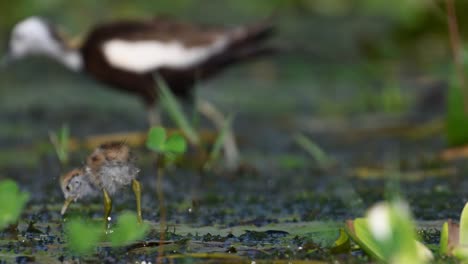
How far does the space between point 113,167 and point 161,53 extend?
3.24 meters

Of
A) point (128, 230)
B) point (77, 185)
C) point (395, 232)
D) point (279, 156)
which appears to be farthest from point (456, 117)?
point (395, 232)

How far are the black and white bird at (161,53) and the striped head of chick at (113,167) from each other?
316cm

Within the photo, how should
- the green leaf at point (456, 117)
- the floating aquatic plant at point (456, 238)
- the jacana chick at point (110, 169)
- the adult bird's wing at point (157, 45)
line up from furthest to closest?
1. the adult bird's wing at point (157, 45)
2. the green leaf at point (456, 117)
3. the jacana chick at point (110, 169)
4. the floating aquatic plant at point (456, 238)

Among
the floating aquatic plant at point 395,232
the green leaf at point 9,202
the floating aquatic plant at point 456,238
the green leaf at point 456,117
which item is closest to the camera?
the floating aquatic plant at point 395,232

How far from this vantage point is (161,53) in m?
6.09

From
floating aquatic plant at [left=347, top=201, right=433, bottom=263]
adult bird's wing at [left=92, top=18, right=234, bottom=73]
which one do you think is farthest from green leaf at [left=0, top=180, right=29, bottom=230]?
adult bird's wing at [left=92, top=18, right=234, bottom=73]

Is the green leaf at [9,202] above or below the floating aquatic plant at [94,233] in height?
above

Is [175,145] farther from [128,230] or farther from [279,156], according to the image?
[279,156]

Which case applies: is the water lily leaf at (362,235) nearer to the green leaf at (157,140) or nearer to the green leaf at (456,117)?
the green leaf at (157,140)

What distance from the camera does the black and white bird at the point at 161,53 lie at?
6.06m

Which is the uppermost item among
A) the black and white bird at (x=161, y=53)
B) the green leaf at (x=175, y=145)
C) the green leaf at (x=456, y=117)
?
the black and white bird at (x=161, y=53)

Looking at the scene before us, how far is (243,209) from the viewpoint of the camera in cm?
372

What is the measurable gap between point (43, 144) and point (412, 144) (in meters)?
2.09

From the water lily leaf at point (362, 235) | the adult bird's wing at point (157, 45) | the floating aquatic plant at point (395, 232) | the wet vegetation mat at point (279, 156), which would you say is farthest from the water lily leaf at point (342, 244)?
the adult bird's wing at point (157, 45)
